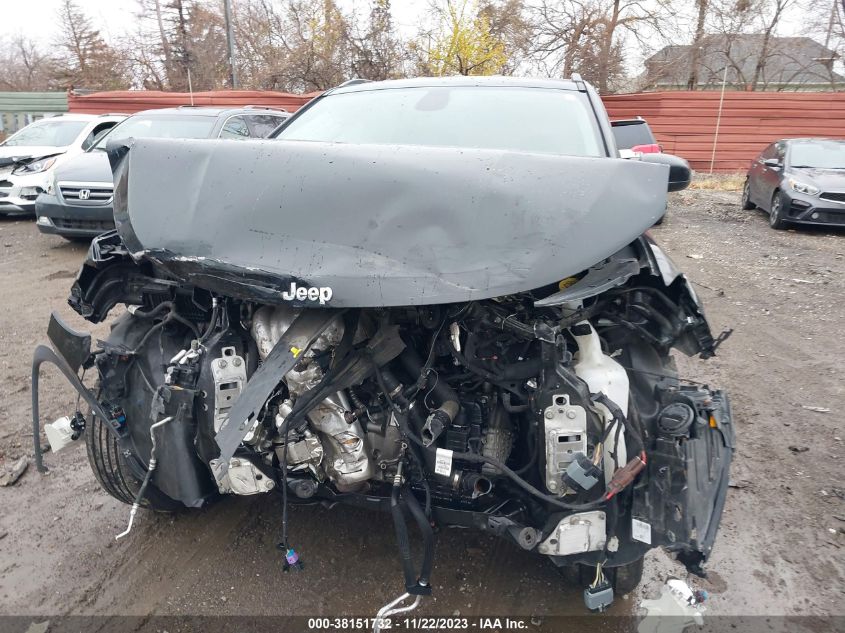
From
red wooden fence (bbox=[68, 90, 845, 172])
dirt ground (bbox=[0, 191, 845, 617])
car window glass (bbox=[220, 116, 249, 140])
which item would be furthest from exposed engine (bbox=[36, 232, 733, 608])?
red wooden fence (bbox=[68, 90, 845, 172])

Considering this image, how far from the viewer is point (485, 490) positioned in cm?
208

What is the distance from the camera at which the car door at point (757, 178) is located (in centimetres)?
1035

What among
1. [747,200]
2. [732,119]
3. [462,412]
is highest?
[462,412]

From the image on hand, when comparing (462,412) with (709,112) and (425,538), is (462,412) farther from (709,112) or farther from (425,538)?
(709,112)

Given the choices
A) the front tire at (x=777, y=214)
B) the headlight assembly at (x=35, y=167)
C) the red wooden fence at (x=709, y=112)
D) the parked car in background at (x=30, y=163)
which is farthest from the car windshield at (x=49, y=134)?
the front tire at (x=777, y=214)

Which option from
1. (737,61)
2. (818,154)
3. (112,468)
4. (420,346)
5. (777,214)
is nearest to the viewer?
(420,346)

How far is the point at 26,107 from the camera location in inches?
781

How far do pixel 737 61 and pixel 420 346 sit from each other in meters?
31.5

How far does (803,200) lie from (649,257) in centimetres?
872

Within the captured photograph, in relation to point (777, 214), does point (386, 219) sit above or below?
above

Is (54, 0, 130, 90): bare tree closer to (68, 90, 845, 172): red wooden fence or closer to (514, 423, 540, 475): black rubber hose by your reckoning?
(68, 90, 845, 172): red wooden fence

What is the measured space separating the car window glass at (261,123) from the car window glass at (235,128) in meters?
0.08

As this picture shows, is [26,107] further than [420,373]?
Yes

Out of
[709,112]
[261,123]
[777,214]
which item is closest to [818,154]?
[777,214]
